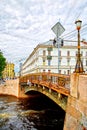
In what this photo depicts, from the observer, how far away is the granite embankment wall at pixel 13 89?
1517 inches

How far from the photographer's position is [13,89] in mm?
41812

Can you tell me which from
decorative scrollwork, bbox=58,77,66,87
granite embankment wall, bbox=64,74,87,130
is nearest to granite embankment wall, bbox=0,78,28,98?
decorative scrollwork, bbox=58,77,66,87

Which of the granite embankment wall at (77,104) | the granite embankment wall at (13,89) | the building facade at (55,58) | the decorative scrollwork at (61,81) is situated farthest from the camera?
the building facade at (55,58)

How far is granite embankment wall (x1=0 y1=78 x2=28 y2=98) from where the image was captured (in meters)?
38.5

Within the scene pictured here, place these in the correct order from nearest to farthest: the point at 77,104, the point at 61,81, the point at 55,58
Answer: the point at 77,104, the point at 61,81, the point at 55,58

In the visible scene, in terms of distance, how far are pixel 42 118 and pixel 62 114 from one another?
256cm

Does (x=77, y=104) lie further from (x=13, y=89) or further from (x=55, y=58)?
(x=55, y=58)

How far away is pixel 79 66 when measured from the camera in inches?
406

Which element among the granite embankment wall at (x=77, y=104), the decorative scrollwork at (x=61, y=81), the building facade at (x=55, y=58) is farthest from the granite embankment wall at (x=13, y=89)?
the granite embankment wall at (x=77, y=104)

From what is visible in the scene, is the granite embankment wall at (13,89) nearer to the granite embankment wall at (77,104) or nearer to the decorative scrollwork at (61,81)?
the decorative scrollwork at (61,81)

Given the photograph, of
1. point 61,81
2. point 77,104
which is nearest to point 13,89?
point 61,81

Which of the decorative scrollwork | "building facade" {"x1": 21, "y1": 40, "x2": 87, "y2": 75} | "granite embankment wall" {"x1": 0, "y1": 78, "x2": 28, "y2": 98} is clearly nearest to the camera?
the decorative scrollwork

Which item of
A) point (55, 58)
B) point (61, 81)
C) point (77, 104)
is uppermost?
point (55, 58)

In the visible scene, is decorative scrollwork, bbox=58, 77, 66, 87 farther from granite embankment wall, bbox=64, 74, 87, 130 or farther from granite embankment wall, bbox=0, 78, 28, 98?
granite embankment wall, bbox=0, 78, 28, 98
